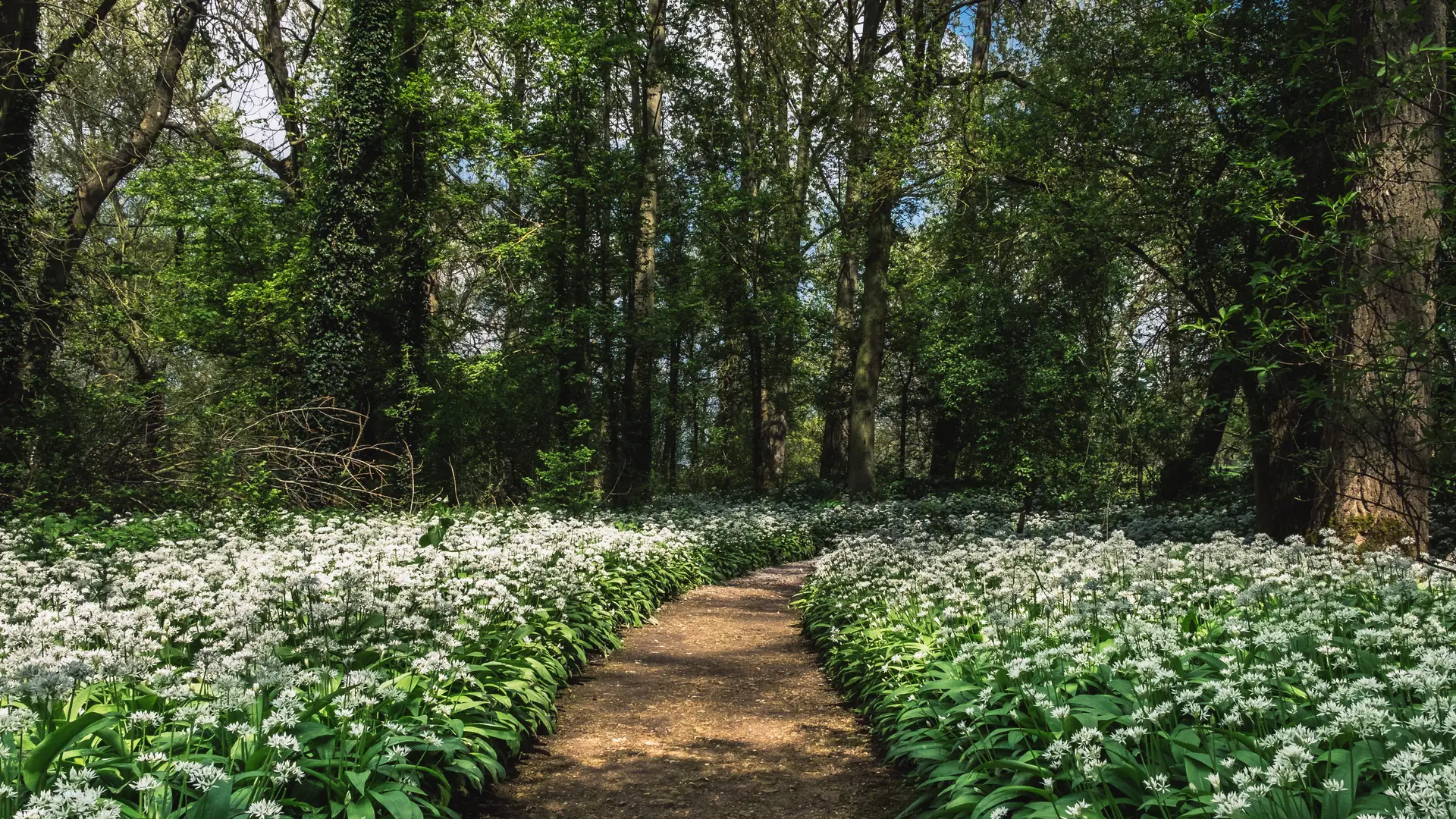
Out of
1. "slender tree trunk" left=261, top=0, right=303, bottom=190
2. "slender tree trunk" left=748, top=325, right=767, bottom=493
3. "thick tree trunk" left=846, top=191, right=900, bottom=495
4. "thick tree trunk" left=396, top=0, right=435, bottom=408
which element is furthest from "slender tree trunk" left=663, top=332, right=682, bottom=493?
"slender tree trunk" left=261, top=0, right=303, bottom=190

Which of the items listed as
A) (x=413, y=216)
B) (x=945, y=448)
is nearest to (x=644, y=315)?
(x=413, y=216)

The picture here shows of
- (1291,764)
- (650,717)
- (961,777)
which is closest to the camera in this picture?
(1291,764)

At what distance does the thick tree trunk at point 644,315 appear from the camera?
1966cm

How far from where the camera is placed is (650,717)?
639 cm

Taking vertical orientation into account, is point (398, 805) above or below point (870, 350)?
below

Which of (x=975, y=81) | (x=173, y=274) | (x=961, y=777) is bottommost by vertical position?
(x=961, y=777)

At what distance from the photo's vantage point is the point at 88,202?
13.8m

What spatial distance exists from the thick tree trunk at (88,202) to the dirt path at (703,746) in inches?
391

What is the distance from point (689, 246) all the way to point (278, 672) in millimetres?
21468

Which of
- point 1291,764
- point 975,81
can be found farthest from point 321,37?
point 1291,764

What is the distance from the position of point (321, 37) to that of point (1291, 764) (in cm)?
2239

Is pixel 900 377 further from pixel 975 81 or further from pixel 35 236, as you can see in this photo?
pixel 35 236

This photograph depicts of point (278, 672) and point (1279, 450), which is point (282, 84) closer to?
point (278, 672)

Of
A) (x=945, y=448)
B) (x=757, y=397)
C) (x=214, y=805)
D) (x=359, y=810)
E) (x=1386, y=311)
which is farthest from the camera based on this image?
(x=945, y=448)
